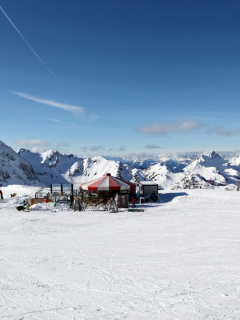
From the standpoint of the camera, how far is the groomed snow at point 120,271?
5.10 meters

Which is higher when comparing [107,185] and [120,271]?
[107,185]

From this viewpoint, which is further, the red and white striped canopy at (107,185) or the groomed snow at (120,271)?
the red and white striped canopy at (107,185)

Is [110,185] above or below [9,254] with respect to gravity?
above

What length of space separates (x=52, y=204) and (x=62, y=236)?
10754 millimetres

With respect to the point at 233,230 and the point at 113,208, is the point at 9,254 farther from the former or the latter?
the point at 113,208

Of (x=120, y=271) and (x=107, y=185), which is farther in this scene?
(x=107, y=185)

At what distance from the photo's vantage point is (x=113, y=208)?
1997cm

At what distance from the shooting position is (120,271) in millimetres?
7148

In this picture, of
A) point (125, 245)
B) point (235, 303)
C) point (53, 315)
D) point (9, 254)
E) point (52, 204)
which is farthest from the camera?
point (52, 204)

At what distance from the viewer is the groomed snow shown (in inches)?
201

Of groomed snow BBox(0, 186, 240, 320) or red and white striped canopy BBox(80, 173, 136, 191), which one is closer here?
groomed snow BBox(0, 186, 240, 320)

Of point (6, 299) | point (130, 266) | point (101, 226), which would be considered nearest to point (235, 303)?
point (130, 266)

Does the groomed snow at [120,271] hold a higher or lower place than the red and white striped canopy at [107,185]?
lower

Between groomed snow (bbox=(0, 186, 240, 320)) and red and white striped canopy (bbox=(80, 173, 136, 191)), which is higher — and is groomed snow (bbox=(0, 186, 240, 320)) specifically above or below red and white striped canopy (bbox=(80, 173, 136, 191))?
below
